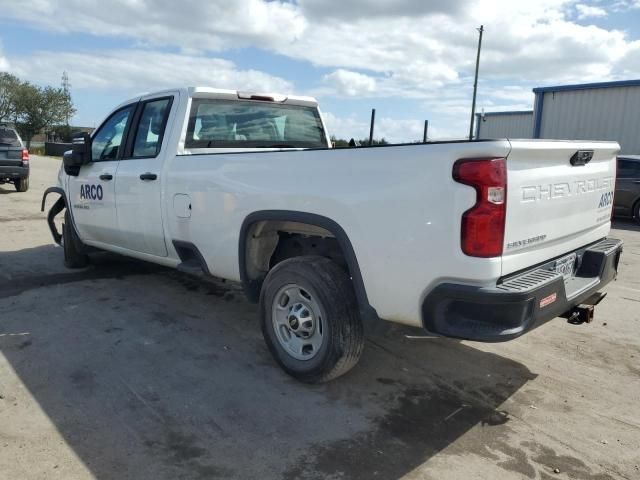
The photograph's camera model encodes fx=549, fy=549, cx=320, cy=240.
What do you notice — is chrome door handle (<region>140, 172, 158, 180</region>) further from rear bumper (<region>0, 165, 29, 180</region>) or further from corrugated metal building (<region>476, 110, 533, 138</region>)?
corrugated metal building (<region>476, 110, 533, 138</region>)

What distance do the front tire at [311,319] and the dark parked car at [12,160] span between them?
12.8 metres

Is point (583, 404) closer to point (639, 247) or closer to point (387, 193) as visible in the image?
point (387, 193)

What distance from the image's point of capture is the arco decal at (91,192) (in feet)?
18.1

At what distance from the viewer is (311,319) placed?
11.6 ft

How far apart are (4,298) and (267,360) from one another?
2.99 m

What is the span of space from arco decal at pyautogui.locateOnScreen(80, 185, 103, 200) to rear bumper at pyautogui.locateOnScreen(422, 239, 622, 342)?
12.7 feet

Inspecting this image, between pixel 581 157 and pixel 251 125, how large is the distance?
2984 mm

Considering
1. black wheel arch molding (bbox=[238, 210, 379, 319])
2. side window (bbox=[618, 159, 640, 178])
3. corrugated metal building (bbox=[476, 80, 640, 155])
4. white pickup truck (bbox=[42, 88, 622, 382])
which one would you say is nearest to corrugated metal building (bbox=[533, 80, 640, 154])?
corrugated metal building (bbox=[476, 80, 640, 155])

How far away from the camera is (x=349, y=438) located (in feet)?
9.86

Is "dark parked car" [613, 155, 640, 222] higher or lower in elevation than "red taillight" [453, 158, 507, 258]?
lower

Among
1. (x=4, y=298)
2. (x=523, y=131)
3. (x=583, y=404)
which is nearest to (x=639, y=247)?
(x=583, y=404)

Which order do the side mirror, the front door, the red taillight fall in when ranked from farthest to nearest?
the side mirror < the front door < the red taillight

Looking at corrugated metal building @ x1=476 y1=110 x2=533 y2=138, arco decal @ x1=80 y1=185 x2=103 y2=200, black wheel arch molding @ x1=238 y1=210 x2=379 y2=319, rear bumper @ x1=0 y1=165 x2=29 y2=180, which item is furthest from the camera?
corrugated metal building @ x1=476 y1=110 x2=533 y2=138

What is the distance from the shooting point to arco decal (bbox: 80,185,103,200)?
551 cm
